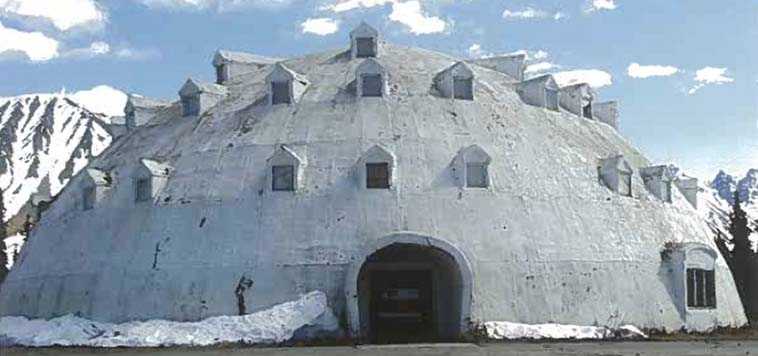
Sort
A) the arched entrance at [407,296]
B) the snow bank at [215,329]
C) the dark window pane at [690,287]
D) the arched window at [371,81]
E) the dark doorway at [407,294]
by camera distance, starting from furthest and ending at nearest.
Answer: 1. the arched window at [371,81]
2. the dark window pane at [690,287]
3. the dark doorway at [407,294]
4. the arched entrance at [407,296]
5. the snow bank at [215,329]

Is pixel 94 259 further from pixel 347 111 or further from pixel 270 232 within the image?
pixel 347 111

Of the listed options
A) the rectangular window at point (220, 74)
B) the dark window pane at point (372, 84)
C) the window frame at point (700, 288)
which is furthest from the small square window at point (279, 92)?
the window frame at point (700, 288)

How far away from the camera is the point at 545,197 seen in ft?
124

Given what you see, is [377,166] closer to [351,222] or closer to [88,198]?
[351,222]

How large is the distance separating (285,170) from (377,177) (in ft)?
10.5

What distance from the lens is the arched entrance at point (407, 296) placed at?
3641cm

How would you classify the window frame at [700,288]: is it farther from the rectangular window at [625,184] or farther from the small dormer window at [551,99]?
the small dormer window at [551,99]

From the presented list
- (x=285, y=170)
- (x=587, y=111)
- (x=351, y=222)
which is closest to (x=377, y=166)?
(x=351, y=222)

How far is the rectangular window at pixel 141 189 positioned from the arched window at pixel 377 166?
8.06m

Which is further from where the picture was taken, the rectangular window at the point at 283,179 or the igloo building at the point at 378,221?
the rectangular window at the point at 283,179

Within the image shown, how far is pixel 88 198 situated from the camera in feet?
133

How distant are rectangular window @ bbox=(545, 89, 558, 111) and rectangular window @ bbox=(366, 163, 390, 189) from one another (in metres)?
9.59

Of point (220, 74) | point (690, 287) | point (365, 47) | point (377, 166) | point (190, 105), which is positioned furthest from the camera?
point (220, 74)

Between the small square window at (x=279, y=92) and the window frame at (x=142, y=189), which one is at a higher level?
the small square window at (x=279, y=92)
